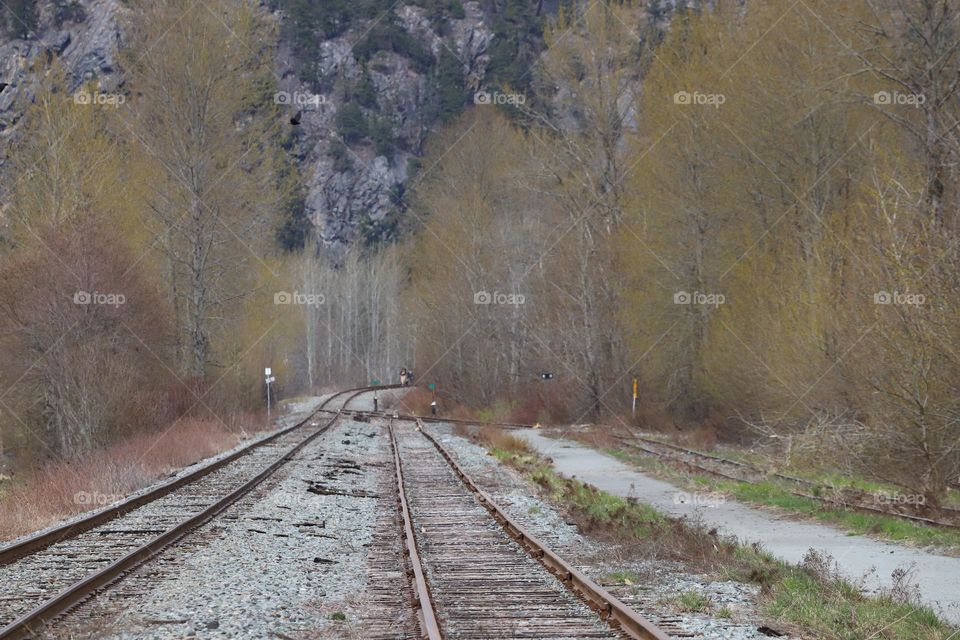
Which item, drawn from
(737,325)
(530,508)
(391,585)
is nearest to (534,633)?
(391,585)

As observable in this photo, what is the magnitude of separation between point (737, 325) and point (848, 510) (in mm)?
12261

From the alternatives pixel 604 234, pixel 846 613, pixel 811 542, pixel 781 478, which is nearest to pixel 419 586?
pixel 846 613

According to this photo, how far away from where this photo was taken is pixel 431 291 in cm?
5209

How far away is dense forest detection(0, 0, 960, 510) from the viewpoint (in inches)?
679

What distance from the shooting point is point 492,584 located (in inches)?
382

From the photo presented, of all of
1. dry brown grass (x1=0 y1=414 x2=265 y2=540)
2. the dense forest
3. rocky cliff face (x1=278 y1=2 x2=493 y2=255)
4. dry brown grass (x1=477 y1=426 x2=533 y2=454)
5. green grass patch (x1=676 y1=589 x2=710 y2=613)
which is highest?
rocky cliff face (x1=278 y1=2 x2=493 y2=255)

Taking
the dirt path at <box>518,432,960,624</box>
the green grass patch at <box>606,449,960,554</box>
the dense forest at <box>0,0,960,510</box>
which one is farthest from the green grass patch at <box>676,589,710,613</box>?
the dense forest at <box>0,0,960,510</box>

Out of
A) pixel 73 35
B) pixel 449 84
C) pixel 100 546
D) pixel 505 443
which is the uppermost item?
pixel 73 35

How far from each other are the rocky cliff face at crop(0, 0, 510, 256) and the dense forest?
237ft

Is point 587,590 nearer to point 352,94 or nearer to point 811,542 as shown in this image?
point 811,542

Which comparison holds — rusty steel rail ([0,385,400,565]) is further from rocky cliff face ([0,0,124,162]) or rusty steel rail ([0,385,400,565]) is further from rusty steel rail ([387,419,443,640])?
rocky cliff face ([0,0,124,162])

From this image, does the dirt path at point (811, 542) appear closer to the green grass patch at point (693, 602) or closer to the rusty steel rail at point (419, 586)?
the green grass patch at point (693, 602)

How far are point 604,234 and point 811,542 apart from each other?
23.7m

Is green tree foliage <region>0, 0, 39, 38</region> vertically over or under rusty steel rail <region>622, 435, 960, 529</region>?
over
